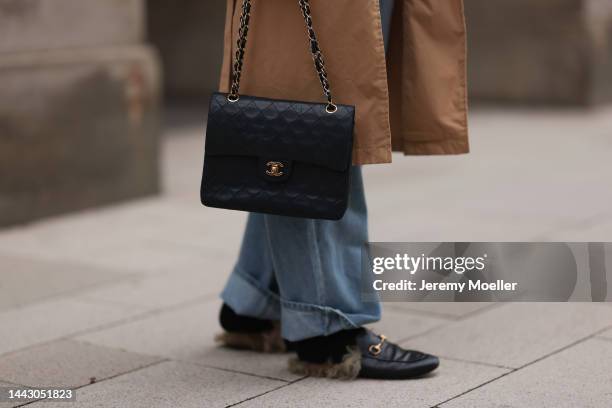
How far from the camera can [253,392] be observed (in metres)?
3.65

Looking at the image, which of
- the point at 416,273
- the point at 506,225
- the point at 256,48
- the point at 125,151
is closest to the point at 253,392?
the point at 416,273

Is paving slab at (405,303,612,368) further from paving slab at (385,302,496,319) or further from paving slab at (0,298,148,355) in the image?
paving slab at (0,298,148,355)

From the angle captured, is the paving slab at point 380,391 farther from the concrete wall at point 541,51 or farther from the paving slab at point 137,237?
the concrete wall at point 541,51

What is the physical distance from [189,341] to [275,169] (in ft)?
3.56

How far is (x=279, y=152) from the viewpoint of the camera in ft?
11.3

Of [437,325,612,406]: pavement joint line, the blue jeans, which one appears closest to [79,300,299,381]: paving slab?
the blue jeans

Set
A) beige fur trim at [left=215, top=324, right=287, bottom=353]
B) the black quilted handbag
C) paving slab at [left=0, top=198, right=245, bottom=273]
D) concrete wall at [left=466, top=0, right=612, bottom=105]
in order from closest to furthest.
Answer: the black quilted handbag < beige fur trim at [left=215, top=324, right=287, bottom=353] < paving slab at [left=0, top=198, right=245, bottom=273] < concrete wall at [left=466, top=0, right=612, bottom=105]

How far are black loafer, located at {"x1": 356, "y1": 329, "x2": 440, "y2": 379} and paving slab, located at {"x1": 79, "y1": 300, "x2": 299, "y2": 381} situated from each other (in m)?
0.23

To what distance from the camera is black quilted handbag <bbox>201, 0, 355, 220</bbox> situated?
3.41 metres

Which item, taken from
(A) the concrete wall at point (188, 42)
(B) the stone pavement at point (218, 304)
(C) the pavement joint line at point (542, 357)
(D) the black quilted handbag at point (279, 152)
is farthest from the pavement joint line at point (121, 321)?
(A) the concrete wall at point (188, 42)

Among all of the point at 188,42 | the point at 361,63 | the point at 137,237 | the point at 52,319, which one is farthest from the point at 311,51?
the point at 188,42

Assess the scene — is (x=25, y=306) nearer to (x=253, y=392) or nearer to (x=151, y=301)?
(x=151, y=301)

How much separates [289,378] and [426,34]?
116 cm

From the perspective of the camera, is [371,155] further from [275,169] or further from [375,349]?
[375,349]
